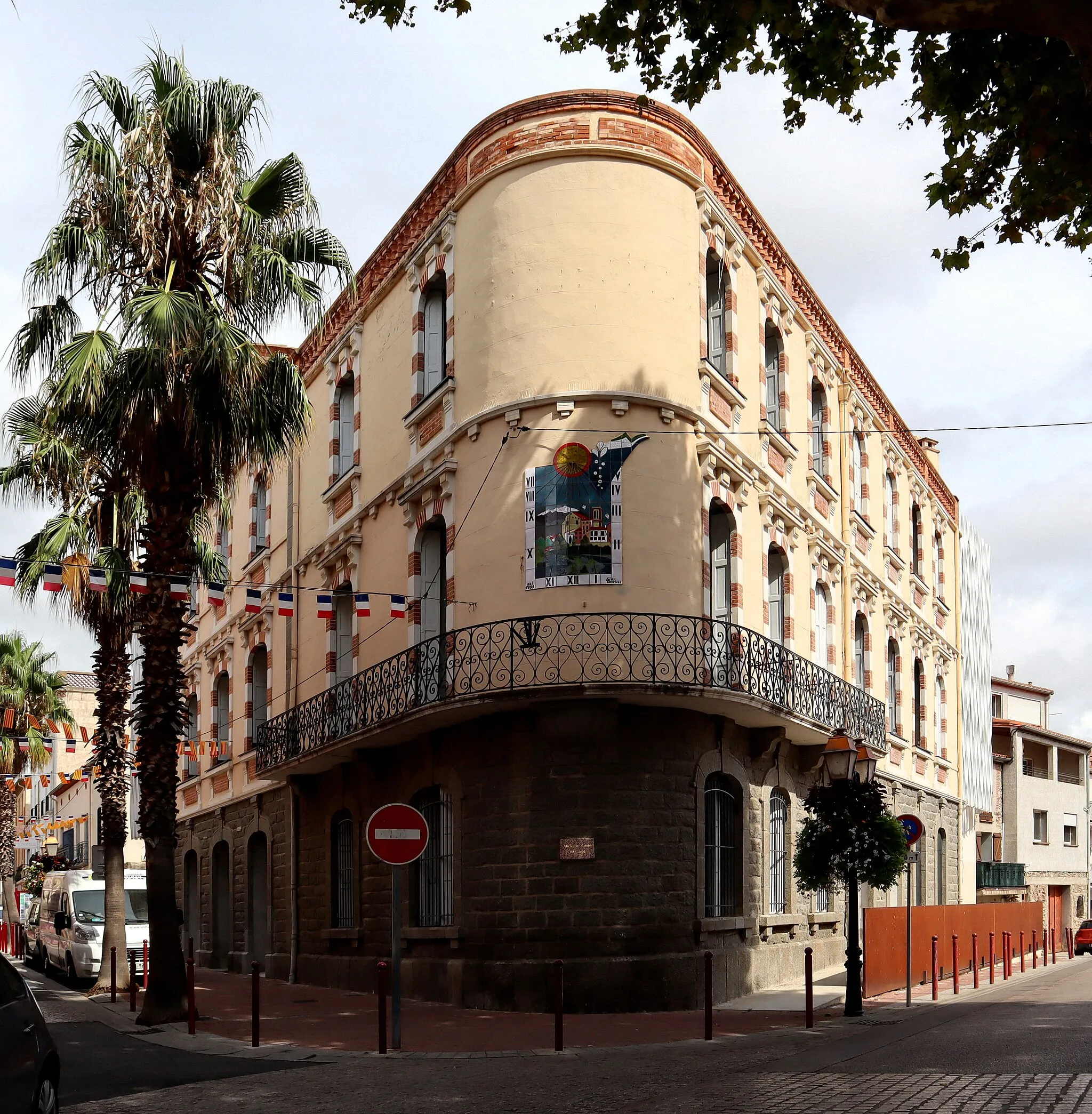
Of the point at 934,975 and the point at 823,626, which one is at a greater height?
the point at 823,626

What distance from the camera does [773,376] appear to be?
79.7 ft

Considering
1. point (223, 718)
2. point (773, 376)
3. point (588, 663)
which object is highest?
point (773, 376)

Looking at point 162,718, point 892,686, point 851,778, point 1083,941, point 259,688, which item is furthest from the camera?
point 1083,941

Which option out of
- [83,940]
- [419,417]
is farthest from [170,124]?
[83,940]

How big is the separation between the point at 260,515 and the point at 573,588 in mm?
14444

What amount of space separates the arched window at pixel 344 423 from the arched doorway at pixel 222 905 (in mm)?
10068

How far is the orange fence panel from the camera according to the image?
19.0 metres

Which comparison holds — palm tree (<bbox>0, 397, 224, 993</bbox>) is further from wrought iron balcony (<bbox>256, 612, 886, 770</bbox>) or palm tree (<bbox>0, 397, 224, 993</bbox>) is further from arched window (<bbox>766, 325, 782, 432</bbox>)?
arched window (<bbox>766, 325, 782, 432</bbox>)

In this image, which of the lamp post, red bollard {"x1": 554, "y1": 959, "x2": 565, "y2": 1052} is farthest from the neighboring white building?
red bollard {"x1": 554, "y1": 959, "x2": 565, "y2": 1052}

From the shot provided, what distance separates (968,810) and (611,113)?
23568 millimetres

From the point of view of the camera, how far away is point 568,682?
1756 centimetres

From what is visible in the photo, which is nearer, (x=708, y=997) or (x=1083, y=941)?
(x=708, y=997)

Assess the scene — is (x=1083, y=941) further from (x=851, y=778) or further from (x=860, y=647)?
(x=851, y=778)

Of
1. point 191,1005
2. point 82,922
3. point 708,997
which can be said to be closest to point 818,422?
point 708,997
